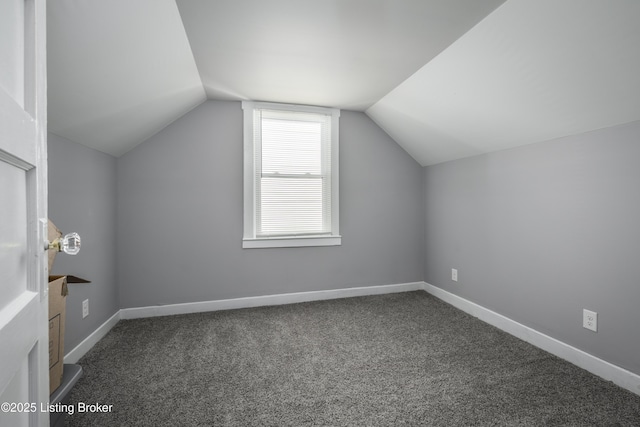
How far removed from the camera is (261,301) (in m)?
3.30

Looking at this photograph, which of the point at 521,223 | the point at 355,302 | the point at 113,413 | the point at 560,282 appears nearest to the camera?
the point at 113,413

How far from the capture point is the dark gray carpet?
63.7 inches

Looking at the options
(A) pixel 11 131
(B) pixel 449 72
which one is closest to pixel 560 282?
(B) pixel 449 72

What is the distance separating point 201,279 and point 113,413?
1.55 meters

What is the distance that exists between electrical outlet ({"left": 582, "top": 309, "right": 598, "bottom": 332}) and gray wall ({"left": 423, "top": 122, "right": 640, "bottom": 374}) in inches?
1.1

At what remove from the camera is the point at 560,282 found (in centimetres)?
225

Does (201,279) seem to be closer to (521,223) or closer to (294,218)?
(294,218)

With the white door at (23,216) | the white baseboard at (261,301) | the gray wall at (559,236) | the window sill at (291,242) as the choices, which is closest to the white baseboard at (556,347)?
the gray wall at (559,236)

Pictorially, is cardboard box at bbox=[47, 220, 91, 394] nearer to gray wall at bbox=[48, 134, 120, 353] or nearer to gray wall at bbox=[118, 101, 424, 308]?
gray wall at bbox=[48, 134, 120, 353]

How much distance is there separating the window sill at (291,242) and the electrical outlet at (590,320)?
2.16 m

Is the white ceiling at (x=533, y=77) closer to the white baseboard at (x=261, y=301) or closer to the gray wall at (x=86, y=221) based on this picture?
the white baseboard at (x=261, y=301)

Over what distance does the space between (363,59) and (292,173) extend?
1.46 m

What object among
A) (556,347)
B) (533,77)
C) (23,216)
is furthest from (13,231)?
(556,347)

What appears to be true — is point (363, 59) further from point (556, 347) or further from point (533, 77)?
point (556, 347)
